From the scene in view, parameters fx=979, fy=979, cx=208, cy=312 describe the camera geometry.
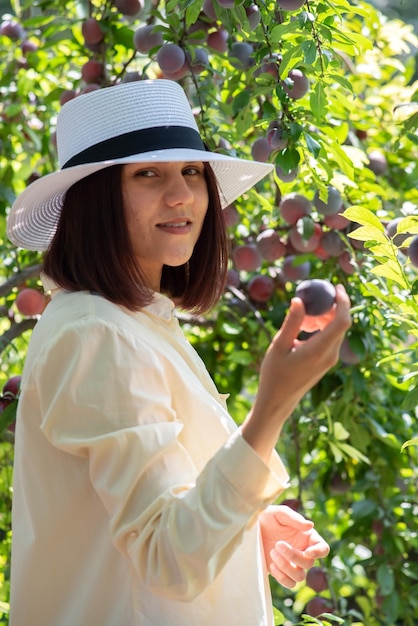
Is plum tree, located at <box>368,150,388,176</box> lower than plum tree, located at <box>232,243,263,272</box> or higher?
higher

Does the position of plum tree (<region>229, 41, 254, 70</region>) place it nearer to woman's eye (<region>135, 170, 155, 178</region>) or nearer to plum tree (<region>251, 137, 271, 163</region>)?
plum tree (<region>251, 137, 271, 163</region>)

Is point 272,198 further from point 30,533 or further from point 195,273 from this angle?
point 30,533

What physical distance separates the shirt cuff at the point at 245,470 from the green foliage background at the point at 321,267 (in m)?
0.83

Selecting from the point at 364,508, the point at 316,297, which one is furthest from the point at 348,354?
the point at 316,297

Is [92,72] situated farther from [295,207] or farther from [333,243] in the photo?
[333,243]

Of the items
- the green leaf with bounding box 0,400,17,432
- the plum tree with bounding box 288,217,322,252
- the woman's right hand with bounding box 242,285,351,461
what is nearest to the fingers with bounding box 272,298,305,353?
the woman's right hand with bounding box 242,285,351,461

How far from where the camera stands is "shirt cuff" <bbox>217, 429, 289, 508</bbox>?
0.90 meters

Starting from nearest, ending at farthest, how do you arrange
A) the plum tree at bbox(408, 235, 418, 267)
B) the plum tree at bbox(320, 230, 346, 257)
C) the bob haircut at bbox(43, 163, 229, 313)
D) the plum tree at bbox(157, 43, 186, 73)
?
1. the bob haircut at bbox(43, 163, 229, 313)
2. the plum tree at bbox(408, 235, 418, 267)
3. the plum tree at bbox(157, 43, 186, 73)
4. the plum tree at bbox(320, 230, 346, 257)

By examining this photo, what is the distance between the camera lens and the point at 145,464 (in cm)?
95

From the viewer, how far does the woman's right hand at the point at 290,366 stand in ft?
2.88

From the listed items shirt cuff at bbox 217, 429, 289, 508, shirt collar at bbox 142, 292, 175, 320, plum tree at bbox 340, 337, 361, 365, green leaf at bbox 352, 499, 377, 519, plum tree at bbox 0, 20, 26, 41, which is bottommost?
green leaf at bbox 352, 499, 377, 519

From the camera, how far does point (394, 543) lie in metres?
2.27

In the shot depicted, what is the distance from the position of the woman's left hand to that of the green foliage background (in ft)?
1.83

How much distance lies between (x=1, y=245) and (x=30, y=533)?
1.25 metres
